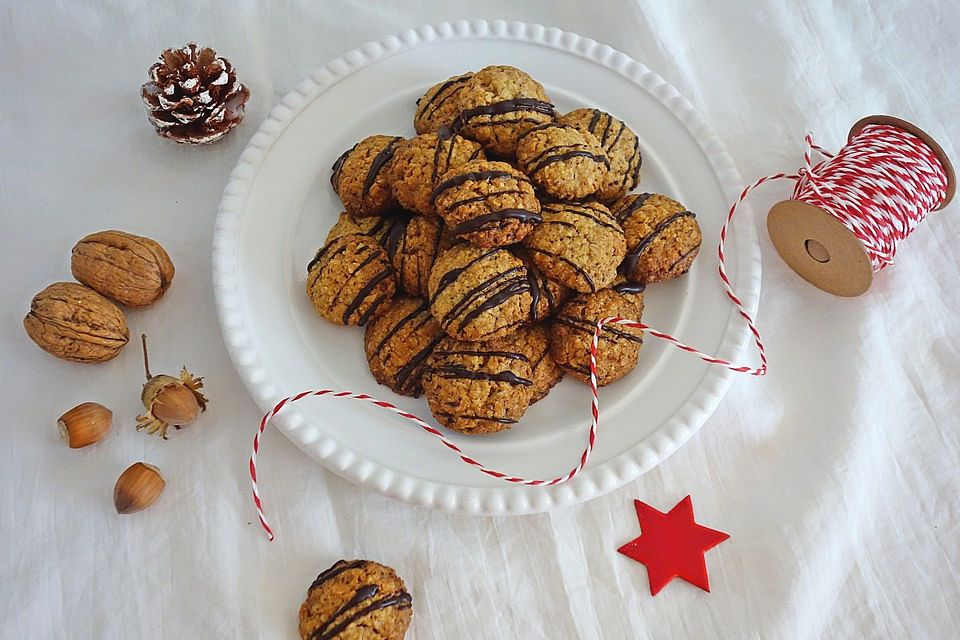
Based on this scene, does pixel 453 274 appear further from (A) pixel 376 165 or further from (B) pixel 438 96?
(B) pixel 438 96

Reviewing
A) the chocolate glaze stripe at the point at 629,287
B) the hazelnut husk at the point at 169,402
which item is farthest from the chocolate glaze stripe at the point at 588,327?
the hazelnut husk at the point at 169,402

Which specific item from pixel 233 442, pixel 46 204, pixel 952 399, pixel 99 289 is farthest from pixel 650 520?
pixel 46 204

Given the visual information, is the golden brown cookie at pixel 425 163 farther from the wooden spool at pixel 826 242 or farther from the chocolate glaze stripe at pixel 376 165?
the wooden spool at pixel 826 242

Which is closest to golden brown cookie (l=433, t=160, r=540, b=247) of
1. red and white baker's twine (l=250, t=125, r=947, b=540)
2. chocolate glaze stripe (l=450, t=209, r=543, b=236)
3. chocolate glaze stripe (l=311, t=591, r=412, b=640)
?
chocolate glaze stripe (l=450, t=209, r=543, b=236)

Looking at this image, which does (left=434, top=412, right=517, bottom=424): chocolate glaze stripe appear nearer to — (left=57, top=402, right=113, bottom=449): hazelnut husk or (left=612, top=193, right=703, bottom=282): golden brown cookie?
(left=612, top=193, right=703, bottom=282): golden brown cookie

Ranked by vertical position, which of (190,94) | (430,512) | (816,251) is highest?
(816,251)

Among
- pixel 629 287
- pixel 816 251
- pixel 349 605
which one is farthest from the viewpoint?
pixel 816 251

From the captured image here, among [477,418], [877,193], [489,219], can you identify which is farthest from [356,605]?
[877,193]

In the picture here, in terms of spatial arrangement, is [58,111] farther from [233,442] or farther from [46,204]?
[233,442]
